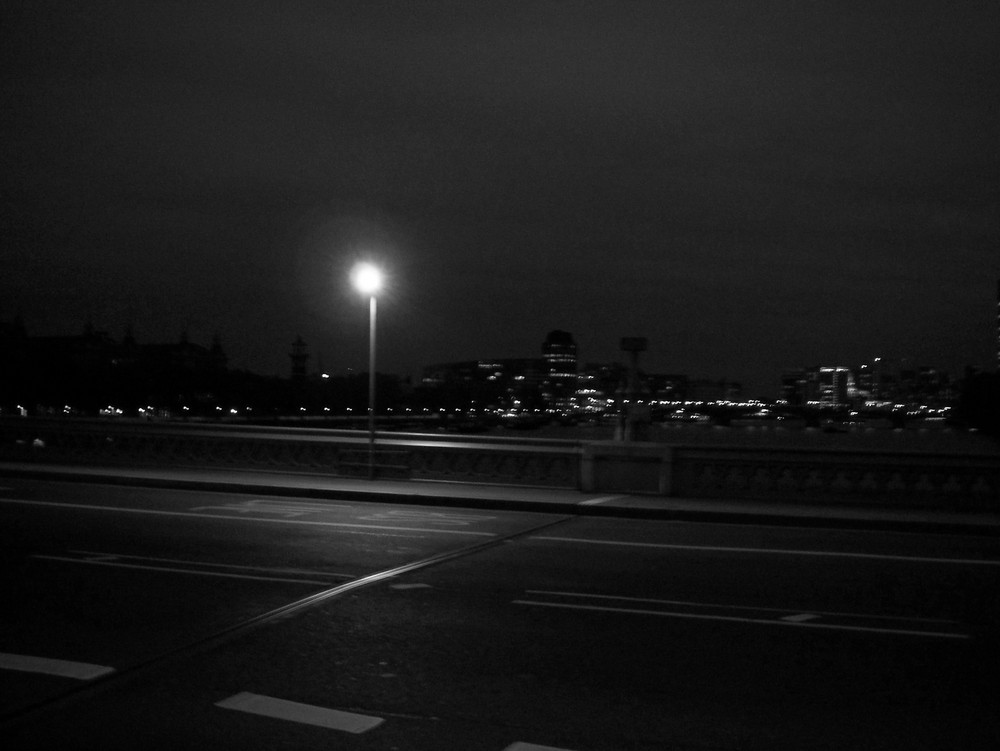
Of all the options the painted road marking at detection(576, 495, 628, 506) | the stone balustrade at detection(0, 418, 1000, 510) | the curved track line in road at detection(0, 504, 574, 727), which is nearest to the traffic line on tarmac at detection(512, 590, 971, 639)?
the curved track line in road at detection(0, 504, 574, 727)

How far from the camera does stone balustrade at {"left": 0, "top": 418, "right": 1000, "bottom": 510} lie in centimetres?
1980

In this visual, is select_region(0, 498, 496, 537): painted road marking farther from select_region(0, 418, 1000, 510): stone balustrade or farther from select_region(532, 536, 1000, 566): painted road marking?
select_region(0, 418, 1000, 510): stone balustrade

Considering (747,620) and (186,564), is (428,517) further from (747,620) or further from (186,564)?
(747,620)

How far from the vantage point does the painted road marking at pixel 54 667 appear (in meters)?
7.71

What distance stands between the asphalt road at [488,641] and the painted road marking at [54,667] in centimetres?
3

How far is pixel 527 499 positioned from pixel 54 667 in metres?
13.0

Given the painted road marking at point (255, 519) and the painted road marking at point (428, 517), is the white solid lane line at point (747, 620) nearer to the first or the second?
the painted road marking at point (255, 519)

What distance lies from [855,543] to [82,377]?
428ft

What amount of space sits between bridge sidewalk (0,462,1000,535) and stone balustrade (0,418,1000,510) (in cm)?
38

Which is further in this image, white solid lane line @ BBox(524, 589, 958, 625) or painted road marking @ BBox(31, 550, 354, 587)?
painted road marking @ BBox(31, 550, 354, 587)

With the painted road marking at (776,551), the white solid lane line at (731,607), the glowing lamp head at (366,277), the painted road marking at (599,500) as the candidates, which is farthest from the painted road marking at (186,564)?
the glowing lamp head at (366,277)

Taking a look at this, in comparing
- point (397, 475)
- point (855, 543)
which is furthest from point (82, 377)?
point (855, 543)

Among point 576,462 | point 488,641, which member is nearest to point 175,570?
point 488,641

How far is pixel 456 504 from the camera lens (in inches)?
810
